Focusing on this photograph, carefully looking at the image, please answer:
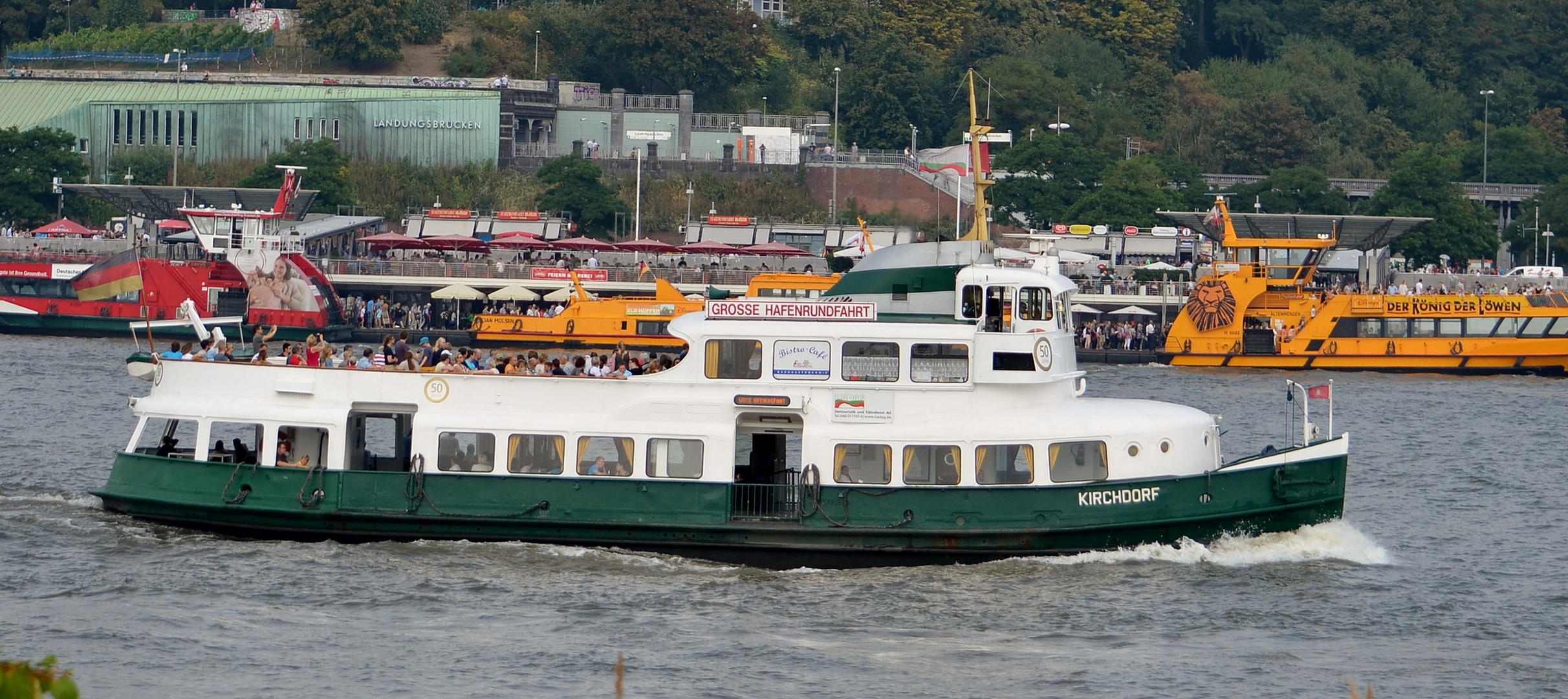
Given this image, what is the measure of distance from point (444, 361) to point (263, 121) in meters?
82.7

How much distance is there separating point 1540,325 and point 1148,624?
53.1m

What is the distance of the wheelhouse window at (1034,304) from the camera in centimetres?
3262

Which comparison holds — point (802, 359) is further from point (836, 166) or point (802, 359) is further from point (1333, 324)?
point (836, 166)

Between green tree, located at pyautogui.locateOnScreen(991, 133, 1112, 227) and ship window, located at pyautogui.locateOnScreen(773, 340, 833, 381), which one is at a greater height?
green tree, located at pyautogui.locateOnScreen(991, 133, 1112, 227)

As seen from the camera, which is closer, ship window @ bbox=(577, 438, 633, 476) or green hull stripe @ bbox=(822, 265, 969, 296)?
ship window @ bbox=(577, 438, 633, 476)

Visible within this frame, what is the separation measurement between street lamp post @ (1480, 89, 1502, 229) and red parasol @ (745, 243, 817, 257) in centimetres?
4454

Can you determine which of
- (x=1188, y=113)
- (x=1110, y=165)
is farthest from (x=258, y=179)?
(x=1188, y=113)

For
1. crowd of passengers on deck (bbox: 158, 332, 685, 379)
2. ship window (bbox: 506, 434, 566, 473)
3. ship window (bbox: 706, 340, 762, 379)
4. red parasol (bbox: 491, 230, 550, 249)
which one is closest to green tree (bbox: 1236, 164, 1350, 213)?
red parasol (bbox: 491, 230, 550, 249)

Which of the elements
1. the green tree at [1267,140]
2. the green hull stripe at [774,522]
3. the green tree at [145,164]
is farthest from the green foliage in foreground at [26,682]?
the green tree at [1267,140]

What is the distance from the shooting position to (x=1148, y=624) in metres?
29.1

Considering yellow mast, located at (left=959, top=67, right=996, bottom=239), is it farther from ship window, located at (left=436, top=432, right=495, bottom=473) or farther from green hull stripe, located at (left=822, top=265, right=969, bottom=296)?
ship window, located at (left=436, top=432, right=495, bottom=473)

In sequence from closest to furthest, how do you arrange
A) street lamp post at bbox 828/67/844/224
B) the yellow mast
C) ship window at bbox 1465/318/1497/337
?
the yellow mast < ship window at bbox 1465/318/1497/337 < street lamp post at bbox 828/67/844/224

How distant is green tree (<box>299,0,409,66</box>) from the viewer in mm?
118438

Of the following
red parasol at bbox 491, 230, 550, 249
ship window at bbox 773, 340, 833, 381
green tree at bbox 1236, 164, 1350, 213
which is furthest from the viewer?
green tree at bbox 1236, 164, 1350, 213
